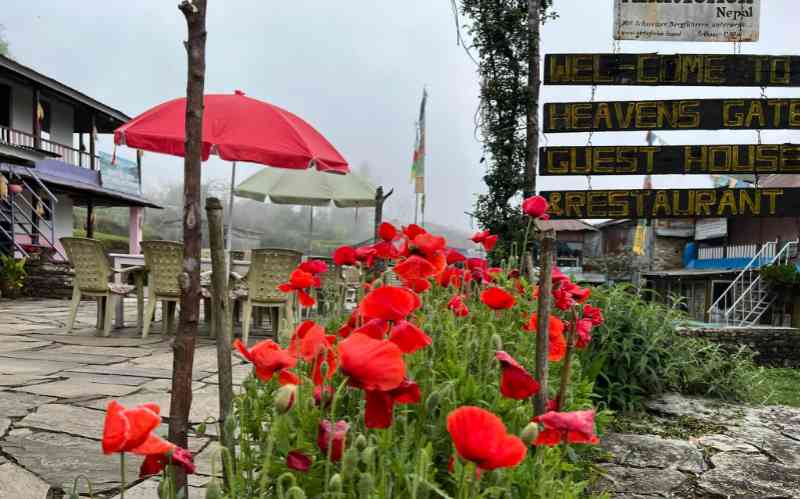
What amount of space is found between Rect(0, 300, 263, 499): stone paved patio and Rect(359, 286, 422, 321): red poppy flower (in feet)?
3.94

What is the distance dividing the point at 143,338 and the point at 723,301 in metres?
17.8

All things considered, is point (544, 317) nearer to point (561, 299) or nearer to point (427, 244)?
point (427, 244)

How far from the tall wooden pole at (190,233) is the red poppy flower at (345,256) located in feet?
2.55

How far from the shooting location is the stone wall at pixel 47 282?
35.1 feet

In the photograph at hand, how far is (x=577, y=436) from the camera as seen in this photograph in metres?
0.88

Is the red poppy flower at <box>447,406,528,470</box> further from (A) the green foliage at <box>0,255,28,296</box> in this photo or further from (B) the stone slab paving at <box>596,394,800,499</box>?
(A) the green foliage at <box>0,255,28,296</box>

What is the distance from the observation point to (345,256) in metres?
1.92

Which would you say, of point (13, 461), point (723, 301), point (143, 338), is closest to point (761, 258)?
point (723, 301)

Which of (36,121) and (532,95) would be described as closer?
(532,95)

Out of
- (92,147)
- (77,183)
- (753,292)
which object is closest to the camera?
(77,183)

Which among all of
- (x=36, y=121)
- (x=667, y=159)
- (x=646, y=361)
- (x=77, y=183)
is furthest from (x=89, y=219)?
(x=646, y=361)

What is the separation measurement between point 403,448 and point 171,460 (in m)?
0.34

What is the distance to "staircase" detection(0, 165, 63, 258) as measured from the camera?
12.0 meters

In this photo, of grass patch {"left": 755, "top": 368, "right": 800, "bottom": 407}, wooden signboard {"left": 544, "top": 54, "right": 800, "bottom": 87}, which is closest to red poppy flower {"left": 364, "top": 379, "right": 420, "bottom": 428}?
grass patch {"left": 755, "top": 368, "right": 800, "bottom": 407}
